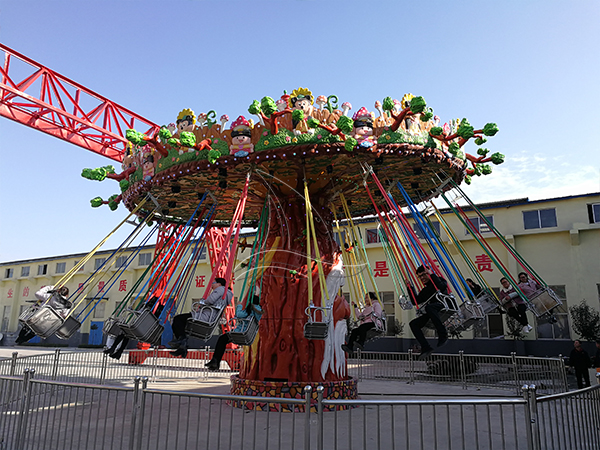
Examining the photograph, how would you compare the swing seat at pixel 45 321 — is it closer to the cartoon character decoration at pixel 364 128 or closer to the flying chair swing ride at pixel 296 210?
the flying chair swing ride at pixel 296 210

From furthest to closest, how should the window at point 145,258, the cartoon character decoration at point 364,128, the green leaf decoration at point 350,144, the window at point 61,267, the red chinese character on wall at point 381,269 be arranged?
the window at point 61,267
the window at point 145,258
the red chinese character on wall at point 381,269
the cartoon character decoration at point 364,128
the green leaf decoration at point 350,144

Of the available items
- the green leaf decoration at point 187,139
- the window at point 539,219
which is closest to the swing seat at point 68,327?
the green leaf decoration at point 187,139

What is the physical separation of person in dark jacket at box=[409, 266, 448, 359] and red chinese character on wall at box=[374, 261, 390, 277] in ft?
53.3

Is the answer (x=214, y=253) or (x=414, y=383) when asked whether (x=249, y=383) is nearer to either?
(x=414, y=383)

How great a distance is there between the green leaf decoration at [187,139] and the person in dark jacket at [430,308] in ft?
13.7

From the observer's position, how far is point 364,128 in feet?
24.5

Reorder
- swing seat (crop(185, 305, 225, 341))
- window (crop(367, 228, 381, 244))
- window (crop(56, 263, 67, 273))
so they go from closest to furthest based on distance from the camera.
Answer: swing seat (crop(185, 305, 225, 341)) → window (crop(367, 228, 381, 244)) → window (crop(56, 263, 67, 273))

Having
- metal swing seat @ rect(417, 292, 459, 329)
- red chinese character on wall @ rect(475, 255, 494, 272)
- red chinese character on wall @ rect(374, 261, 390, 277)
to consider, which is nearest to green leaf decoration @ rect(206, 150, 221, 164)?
metal swing seat @ rect(417, 292, 459, 329)

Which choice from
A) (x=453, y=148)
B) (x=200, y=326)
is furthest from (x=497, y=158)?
(x=200, y=326)

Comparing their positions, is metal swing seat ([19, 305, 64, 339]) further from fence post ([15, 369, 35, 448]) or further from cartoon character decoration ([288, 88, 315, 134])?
cartoon character decoration ([288, 88, 315, 134])

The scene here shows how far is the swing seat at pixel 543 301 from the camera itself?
766 centimetres

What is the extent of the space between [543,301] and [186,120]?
679 centimetres

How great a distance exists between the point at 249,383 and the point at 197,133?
4.45 metres

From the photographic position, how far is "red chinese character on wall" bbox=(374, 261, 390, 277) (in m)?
23.2
